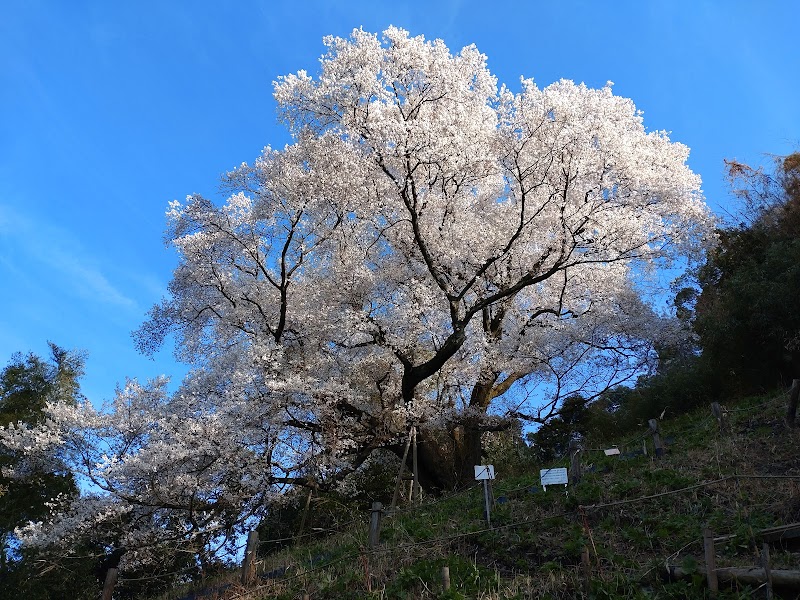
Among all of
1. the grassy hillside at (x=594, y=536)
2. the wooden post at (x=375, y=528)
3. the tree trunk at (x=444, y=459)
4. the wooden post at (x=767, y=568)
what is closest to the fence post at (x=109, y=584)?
the grassy hillside at (x=594, y=536)

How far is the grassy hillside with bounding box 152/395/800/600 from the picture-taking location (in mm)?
5934

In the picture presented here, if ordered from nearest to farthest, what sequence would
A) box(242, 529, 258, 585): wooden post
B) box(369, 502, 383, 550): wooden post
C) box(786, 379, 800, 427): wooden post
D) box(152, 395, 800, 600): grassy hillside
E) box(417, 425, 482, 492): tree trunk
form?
box(152, 395, 800, 600): grassy hillside, box(369, 502, 383, 550): wooden post, box(242, 529, 258, 585): wooden post, box(786, 379, 800, 427): wooden post, box(417, 425, 482, 492): tree trunk

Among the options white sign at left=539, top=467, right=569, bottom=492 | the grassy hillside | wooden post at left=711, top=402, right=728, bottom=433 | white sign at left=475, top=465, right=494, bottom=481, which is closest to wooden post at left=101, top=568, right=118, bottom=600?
the grassy hillside

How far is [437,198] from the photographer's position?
14.5 metres

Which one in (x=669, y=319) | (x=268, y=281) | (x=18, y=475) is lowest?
(x=18, y=475)

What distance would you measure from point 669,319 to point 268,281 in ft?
35.2

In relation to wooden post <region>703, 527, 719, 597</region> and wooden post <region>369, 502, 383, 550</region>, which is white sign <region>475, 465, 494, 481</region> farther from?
wooden post <region>703, 527, 719, 597</region>

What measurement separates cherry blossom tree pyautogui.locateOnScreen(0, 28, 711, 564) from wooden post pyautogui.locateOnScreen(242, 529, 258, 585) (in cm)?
337

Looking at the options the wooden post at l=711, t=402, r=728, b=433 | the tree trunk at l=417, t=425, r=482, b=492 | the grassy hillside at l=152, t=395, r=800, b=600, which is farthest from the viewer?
the tree trunk at l=417, t=425, r=482, b=492

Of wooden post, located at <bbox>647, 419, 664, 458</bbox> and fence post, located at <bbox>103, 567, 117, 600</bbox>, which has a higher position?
wooden post, located at <bbox>647, 419, 664, 458</bbox>

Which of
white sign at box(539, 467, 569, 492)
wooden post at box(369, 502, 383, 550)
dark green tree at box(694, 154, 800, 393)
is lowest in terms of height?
wooden post at box(369, 502, 383, 550)

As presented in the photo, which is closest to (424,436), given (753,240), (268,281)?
(268,281)

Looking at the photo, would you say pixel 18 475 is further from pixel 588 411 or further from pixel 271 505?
pixel 588 411

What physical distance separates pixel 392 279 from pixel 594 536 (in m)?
9.31
